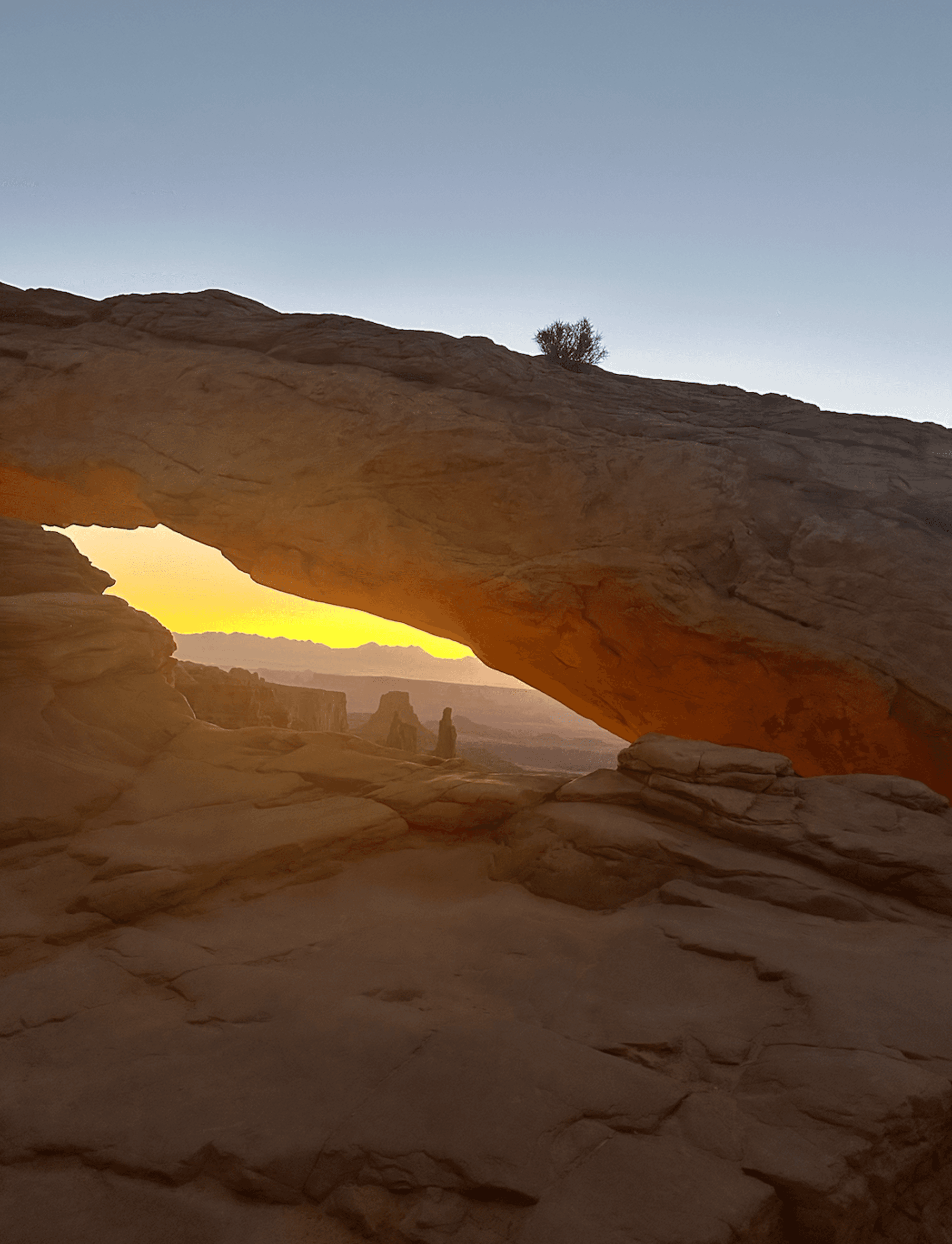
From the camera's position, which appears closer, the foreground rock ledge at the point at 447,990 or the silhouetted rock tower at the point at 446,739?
the foreground rock ledge at the point at 447,990

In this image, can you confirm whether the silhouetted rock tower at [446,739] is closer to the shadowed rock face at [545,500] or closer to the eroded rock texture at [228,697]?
the eroded rock texture at [228,697]

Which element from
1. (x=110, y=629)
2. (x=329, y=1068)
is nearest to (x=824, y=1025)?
(x=329, y=1068)

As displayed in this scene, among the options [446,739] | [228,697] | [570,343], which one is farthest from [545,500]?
[446,739]

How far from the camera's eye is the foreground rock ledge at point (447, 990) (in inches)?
186

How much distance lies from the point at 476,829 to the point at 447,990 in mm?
3527

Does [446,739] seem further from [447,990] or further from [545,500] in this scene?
[447,990]

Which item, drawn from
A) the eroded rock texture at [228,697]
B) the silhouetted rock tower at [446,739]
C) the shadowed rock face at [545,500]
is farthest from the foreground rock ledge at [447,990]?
the silhouetted rock tower at [446,739]

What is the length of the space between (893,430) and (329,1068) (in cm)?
1443

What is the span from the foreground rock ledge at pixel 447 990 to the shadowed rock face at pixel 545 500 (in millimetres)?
2644

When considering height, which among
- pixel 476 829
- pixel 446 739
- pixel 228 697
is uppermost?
pixel 476 829

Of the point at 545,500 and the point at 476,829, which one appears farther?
the point at 545,500

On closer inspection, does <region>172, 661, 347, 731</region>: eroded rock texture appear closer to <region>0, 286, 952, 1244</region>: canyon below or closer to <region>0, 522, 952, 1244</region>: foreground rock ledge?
<region>0, 286, 952, 1244</region>: canyon below

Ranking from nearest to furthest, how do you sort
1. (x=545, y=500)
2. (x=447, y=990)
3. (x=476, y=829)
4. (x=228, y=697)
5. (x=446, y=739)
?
(x=447, y=990), (x=476, y=829), (x=545, y=500), (x=228, y=697), (x=446, y=739)

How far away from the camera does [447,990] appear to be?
6996 millimetres
